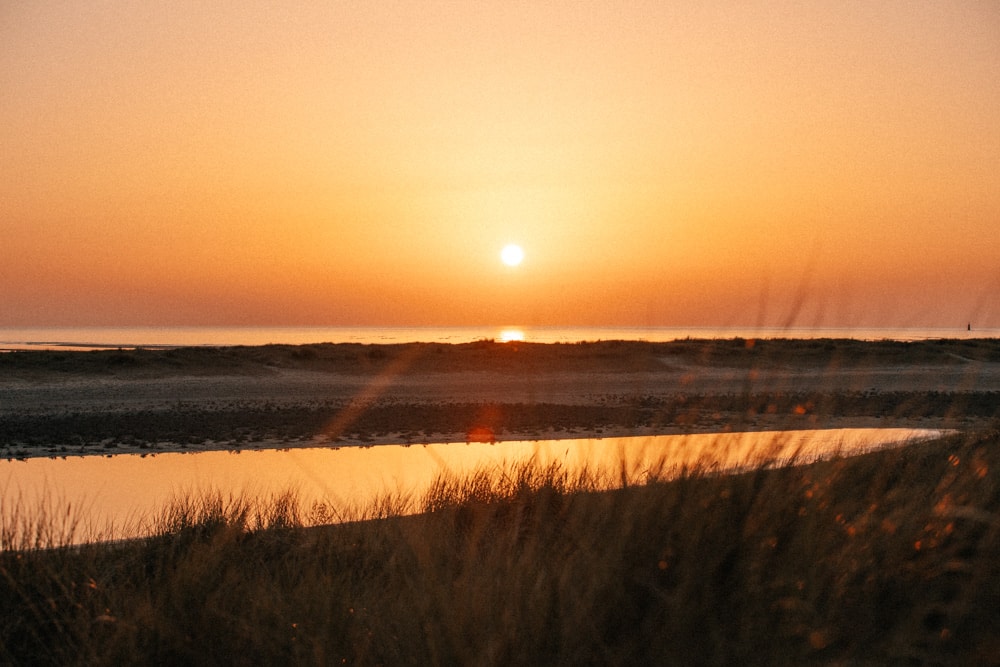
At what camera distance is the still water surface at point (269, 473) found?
285 inches

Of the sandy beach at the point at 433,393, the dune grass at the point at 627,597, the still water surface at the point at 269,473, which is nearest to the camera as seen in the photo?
the dune grass at the point at 627,597

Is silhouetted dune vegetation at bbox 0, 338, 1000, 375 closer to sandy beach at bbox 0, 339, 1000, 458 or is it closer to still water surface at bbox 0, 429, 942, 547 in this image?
sandy beach at bbox 0, 339, 1000, 458

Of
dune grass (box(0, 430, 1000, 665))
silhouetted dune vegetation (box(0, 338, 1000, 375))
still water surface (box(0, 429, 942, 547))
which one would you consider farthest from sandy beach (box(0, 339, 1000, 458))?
still water surface (box(0, 429, 942, 547))

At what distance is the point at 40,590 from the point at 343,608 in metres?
1.53

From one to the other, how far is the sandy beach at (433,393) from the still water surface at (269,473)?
31.2 inches

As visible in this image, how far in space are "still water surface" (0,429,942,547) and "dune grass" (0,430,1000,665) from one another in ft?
8.70

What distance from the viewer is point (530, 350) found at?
28.6 meters

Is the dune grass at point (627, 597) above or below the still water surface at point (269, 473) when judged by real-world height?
above

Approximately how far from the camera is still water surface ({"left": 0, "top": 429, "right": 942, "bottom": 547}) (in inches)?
285

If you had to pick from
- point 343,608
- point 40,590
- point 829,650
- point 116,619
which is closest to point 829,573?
point 829,650

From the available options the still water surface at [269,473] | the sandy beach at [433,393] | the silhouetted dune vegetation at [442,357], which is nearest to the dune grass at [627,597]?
the sandy beach at [433,393]

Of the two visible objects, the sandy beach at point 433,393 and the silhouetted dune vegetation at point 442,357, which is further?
the silhouetted dune vegetation at point 442,357

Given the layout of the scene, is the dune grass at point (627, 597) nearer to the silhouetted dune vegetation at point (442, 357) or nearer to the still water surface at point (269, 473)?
the still water surface at point (269, 473)

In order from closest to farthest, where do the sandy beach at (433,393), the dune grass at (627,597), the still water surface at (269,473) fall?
the dune grass at (627,597) → the still water surface at (269,473) → the sandy beach at (433,393)
